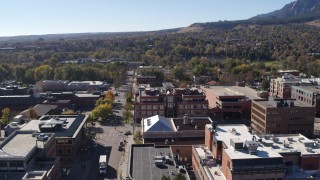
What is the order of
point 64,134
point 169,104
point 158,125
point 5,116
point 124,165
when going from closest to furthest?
point 124,165, point 64,134, point 158,125, point 5,116, point 169,104

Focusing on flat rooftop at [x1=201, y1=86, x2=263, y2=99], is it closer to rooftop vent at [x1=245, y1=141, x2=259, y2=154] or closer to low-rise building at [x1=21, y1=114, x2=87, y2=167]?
low-rise building at [x1=21, y1=114, x2=87, y2=167]

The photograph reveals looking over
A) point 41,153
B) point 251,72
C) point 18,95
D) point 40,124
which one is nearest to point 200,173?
point 41,153

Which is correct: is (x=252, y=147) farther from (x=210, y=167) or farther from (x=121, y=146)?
(x=121, y=146)

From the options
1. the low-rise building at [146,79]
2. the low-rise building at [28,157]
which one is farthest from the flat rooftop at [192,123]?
the low-rise building at [146,79]

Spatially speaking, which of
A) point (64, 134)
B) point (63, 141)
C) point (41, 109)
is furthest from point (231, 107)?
point (63, 141)

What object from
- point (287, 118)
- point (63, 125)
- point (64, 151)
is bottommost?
point (64, 151)

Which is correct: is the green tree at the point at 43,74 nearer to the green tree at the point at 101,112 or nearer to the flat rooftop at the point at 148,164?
the green tree at the point at 101,112
